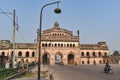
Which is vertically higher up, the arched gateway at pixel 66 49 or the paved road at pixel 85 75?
the arched gateway at pixel 66 49

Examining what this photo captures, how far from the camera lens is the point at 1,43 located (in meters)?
109

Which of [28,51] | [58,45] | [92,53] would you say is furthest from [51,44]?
[92,53]

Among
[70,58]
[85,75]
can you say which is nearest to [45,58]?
[70,58]

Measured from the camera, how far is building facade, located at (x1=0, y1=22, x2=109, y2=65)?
342 ft

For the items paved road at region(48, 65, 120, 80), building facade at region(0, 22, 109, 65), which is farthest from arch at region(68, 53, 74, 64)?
paved road at region(48, 65, 120, 80)

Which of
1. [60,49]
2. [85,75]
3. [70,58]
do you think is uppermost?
[60,49]

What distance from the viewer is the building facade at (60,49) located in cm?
10438

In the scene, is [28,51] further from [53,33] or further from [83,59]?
[83,59]

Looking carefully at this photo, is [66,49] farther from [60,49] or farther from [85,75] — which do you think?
[85,75]

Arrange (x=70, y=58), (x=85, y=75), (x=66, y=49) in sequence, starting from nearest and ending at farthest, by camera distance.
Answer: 1. (x=85, y=75)
2. (x=66, y=49)
3. (x=70, y=58)

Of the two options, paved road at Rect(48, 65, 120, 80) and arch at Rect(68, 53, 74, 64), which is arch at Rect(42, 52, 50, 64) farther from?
paved road at Rect(48, 65, 120, 80)

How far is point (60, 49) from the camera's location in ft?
345

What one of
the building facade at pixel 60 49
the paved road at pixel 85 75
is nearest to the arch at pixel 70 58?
the building facade at pixel 60 49

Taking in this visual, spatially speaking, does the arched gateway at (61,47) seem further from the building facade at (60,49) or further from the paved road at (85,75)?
the paved road at (85,75)
